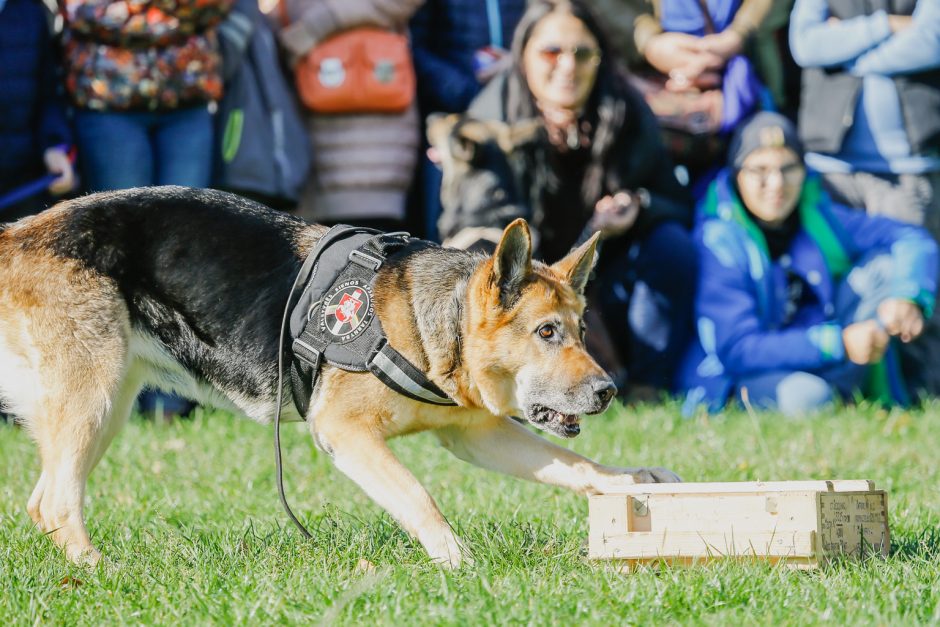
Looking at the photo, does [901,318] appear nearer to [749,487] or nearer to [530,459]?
[530,459]

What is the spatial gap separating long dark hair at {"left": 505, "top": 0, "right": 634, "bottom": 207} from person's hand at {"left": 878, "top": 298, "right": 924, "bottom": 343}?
1878mm

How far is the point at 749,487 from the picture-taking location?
3.93 metres

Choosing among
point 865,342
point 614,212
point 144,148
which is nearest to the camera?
point 144,148

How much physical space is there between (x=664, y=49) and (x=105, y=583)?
5882mm

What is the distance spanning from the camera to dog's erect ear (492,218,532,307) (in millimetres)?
4277

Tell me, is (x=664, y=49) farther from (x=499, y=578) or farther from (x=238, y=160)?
(x=499, y=578)

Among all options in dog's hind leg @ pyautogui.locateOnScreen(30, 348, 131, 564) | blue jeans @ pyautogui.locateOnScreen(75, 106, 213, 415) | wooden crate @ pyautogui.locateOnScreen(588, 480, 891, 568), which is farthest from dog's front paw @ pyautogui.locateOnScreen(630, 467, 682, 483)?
blue jeans @ pyautogui.locateOnScreen(75, 106, 213, 415)

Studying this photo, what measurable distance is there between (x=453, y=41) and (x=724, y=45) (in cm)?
184

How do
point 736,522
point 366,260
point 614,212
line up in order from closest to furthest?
point 736,522 → point 366,260 → point 614,212

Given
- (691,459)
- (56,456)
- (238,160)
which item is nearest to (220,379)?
(56,456)

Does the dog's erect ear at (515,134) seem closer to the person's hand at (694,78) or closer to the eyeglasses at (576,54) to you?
the eyeglasses at (576,54)

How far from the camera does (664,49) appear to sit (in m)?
8.52

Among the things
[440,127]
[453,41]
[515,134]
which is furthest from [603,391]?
[453,41]

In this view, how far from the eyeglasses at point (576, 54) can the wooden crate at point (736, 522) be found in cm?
403
